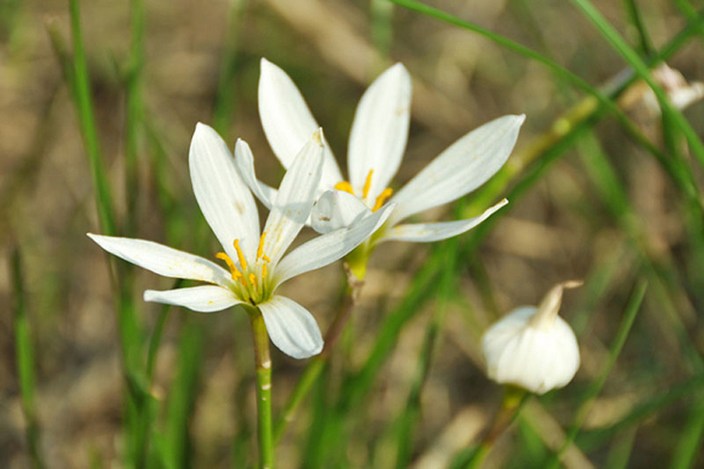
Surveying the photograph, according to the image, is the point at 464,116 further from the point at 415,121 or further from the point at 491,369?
the point at 491,369

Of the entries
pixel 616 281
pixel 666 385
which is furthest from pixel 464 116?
pixel 666 385

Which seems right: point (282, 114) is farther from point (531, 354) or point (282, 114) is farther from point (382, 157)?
point (531, 354)

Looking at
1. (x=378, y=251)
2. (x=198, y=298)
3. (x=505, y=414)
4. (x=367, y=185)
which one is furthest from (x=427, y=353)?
(x=378, y=251)

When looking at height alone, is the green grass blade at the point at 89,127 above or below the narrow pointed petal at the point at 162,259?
above

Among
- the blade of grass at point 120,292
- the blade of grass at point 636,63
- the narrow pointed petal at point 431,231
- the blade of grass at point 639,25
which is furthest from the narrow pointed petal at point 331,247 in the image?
the blade of grass at point 639,25

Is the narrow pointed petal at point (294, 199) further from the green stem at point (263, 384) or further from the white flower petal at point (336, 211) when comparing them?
the green stem at point (263, 384)
